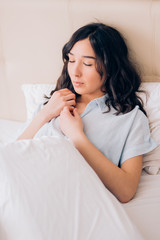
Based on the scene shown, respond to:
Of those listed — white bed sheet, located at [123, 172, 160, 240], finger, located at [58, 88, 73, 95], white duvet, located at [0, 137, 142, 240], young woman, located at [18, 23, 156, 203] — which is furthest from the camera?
finger, located at [58, 88, 73, 95]

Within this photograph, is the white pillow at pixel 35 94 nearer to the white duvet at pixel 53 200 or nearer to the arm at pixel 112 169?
the arm at pixel 112 169

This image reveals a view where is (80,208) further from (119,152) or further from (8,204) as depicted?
(119,152)

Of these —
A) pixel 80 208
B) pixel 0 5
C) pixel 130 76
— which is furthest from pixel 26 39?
pixel 80 208

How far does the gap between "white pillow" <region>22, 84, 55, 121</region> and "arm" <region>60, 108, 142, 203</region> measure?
1.71 feet

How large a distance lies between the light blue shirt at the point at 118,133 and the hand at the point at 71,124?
0.05 metres

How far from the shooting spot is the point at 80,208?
2.72 feet

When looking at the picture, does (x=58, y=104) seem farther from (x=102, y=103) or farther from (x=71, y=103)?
(x=102, y=103)

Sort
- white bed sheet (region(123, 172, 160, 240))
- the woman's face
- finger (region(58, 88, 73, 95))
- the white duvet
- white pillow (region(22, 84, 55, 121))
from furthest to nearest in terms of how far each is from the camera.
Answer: white pillow (region(22, 84, 55, 121)) < finger (region(58, 88, 73, 95)) < the woman's face < white bed sheet (region(123, 172, 160, 240)) < the white duvet

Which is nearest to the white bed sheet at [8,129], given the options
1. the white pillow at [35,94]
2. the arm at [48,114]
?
the white pillow at [35,94]

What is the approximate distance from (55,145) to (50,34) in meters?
0.83

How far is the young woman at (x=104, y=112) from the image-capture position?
1073 mm

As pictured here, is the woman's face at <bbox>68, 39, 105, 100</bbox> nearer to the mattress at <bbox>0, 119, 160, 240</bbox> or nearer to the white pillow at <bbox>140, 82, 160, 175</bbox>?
the white pillow at <bbox>140, 82, 160, 175</bbox>

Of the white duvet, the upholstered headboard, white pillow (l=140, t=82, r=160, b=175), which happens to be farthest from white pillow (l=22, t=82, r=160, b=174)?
the white duvet

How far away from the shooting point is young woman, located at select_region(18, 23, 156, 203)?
1073 mm
